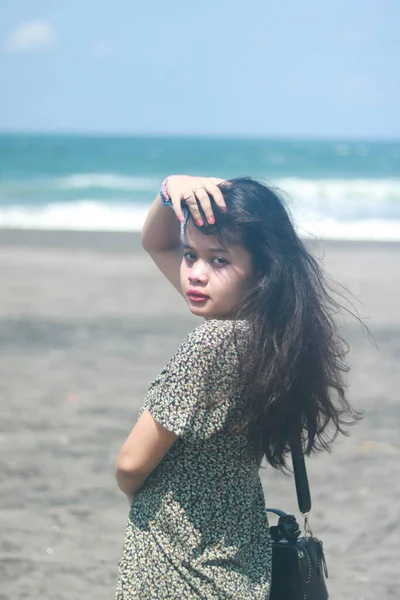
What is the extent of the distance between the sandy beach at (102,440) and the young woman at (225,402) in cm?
80

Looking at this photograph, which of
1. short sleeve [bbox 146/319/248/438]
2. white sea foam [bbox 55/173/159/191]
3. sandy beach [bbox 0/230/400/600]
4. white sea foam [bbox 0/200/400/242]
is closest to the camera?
short sleeve [bbox 146/319/248/438]

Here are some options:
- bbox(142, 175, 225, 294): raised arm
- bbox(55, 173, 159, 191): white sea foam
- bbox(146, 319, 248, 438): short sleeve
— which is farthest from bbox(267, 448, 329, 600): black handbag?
bbox(55, 173, 159, 191): white sea foam

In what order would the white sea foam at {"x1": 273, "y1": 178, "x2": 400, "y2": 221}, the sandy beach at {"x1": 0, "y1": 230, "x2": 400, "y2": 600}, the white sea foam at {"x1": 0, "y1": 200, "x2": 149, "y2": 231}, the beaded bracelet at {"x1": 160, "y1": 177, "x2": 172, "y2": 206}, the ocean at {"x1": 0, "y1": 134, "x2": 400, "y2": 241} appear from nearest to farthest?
the beaded bracelet at {"x1": 160, "y1": 177, "x2": 172, "y2": 206}, the sandy beach at {"x1": 0, "y1": 230, "x2": 400, "y2": 600}, the white sea foam at {"x1": 0, "y1": 200, "x2": 149, "y2": 231}, the ocean at {"x1": 0, "y1": 134, "x2": 400, "y2": 241}, the white sea foam at {"x1": 273, "y1": 178, "x2": 400, "y2": 221}

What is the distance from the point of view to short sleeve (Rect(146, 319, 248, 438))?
1822 mm

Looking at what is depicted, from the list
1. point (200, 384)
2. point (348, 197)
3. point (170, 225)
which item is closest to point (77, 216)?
point (348, 197)

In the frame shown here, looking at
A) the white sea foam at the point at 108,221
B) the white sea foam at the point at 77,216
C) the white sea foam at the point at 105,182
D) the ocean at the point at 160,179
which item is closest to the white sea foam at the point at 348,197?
the ocean at the point at 160,179

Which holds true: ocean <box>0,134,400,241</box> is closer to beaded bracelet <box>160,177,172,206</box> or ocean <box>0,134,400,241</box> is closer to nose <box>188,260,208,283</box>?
beaded bracelet <box>160,177,172,206</box>

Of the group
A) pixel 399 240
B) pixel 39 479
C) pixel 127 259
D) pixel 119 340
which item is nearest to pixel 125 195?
pixel 399 240

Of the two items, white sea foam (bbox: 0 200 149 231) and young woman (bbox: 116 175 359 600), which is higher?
A: young woman (bbox: 116 175 359 600)

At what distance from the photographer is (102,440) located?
5.67m

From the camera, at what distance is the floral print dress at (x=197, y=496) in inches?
72.1

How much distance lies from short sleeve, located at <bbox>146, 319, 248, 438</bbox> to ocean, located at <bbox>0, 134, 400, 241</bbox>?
5283 mm

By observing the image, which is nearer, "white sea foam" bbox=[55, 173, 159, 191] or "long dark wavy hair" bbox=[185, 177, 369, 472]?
"long dark wavy hair" bbox=[185, 177, 369, 472]

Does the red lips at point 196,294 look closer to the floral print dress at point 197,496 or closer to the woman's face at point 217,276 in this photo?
the woman's face at point 217,276
